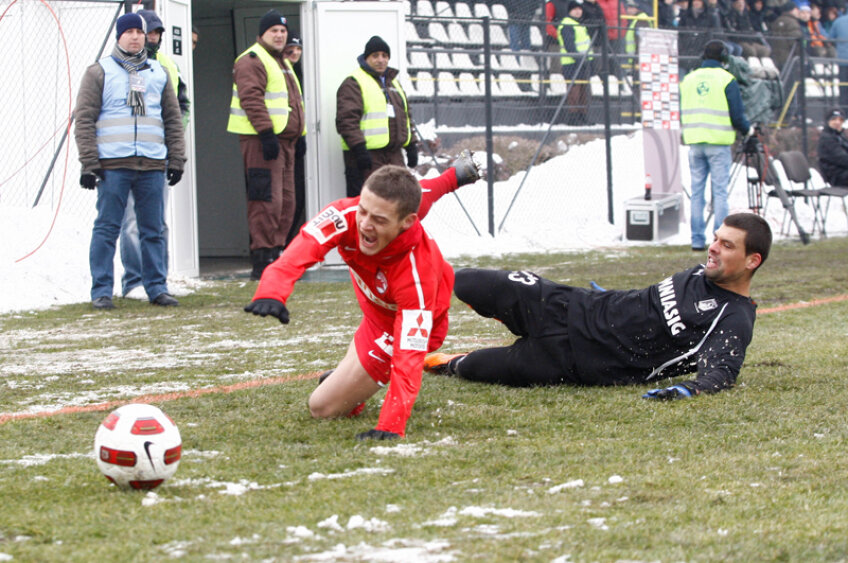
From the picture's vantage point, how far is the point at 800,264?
11.9 metres

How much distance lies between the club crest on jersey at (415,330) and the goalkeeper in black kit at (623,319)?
92 cm

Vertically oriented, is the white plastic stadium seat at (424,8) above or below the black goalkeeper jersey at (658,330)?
above

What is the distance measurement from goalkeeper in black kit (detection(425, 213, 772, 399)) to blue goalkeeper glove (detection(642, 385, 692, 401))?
0.15 m

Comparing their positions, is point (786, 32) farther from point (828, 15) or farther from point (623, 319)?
point (623, 319)

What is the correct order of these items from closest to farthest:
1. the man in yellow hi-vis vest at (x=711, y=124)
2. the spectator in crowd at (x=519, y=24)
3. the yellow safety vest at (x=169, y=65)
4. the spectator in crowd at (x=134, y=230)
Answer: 1. the spectator in crowd at (x=134, y=230)
2. the yellow safety vest at (x=169, y=65)
3. the man in yellow hi-vis vest at (x=711, y=124)
4. the spectator in crowd at (x=519, y=24)

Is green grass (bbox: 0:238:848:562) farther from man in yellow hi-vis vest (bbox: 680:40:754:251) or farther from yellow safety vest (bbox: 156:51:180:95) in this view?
man in yellow hi-vis vest (bbox: 680:40:754:251)

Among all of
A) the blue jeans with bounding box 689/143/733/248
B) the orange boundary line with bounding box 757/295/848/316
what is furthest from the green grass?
the blue jeans with bounding box 689/143/733/248

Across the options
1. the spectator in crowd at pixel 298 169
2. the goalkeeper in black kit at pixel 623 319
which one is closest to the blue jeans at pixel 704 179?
the spectator in crowd at pixel 298 169

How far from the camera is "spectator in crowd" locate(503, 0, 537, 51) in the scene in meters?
17.8

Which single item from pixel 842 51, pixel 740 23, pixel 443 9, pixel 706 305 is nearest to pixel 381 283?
pixel 706 305

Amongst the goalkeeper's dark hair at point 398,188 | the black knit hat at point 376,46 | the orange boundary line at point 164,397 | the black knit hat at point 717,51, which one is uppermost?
the black knit hat at point 717,51

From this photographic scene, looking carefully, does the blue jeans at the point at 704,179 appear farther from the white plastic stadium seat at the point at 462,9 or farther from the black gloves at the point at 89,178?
the black gloves at the point at 89,178

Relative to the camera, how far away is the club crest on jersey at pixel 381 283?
14.8 ft

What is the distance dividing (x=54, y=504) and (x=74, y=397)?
81.9 inches
